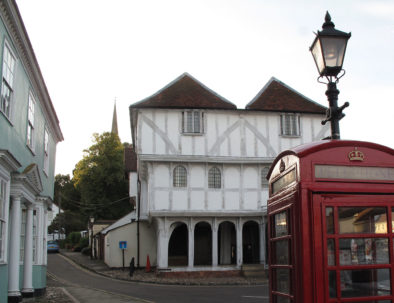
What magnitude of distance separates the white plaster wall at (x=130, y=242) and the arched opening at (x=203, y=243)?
273 centimetres

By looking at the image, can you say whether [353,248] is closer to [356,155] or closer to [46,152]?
[356,155]

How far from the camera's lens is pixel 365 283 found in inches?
190

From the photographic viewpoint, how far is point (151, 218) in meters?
27.9

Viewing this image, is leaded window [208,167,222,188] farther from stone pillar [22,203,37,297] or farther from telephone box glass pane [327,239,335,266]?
telephone box glass pane [327,239,335,266]

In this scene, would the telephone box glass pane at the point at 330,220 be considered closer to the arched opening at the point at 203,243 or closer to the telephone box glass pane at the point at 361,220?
the telephone box glass pane at the point at 361,220

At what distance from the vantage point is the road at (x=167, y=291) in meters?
16.4

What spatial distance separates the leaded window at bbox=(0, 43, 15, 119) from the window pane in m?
7.65

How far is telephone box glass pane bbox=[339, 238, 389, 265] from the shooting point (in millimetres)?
4828

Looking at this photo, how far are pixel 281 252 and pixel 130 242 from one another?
2588 cm

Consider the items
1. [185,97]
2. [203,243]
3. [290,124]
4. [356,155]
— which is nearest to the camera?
[356,155]

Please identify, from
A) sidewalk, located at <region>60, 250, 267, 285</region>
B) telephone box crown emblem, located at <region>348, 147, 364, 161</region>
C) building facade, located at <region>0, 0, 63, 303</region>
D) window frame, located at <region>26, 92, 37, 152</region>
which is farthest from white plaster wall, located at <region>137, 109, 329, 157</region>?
telephone box crown emblem, located at <region>348, 147, 364, 161</region>

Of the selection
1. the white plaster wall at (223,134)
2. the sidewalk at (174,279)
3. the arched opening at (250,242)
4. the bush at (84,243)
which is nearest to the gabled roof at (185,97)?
the white plaster wall at (223,134)

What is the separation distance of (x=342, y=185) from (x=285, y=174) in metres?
0.80

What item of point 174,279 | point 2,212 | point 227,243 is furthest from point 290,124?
point 2,212
